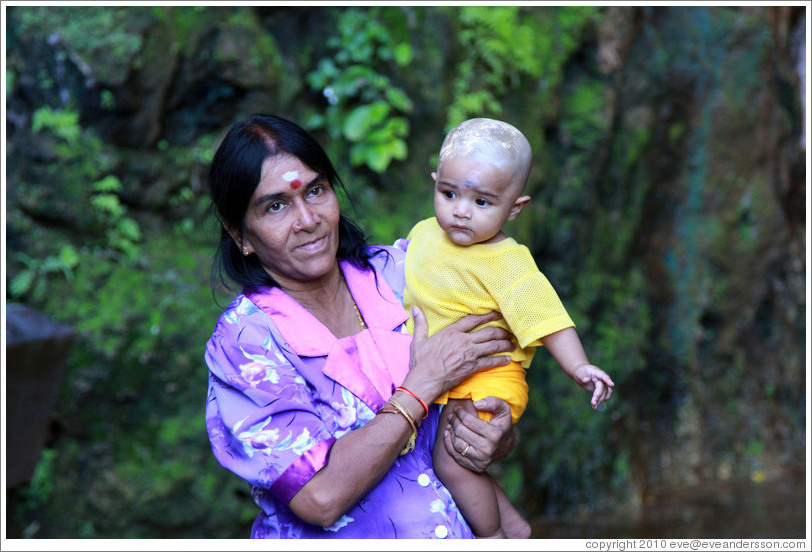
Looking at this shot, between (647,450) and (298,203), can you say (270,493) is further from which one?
(647,450)

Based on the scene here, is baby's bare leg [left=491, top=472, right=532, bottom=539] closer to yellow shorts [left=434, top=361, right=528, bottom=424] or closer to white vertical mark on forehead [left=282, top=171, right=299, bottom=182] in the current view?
yellow shorts [left=434, top=361, right=528, bottom=424]

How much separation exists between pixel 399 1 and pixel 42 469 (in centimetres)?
331

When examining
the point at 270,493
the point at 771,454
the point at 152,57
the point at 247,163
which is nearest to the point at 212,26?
the point at 152,57

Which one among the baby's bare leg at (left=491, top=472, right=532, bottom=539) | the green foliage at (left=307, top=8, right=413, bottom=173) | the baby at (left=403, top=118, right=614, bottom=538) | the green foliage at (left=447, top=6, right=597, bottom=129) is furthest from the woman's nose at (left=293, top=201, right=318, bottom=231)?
the green foliage at (left=447, top=6, right=597, bottom=129)

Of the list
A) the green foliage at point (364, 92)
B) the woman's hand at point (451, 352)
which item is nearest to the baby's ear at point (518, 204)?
the woman's hand at point (451, 352)

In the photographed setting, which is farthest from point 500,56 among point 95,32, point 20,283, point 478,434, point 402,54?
point 478,434

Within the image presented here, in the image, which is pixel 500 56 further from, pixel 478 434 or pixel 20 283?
pixel 478 434

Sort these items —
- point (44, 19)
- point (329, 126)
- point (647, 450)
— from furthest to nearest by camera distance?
point (647, 450), point (329, 126), point (44, 19)

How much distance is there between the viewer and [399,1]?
195 inches

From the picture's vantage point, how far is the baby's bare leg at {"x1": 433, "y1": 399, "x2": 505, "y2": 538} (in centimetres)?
212

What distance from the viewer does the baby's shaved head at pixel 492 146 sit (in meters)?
2.00

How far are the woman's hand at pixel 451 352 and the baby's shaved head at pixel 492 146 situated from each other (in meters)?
0.39

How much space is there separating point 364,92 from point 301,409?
10.9 feet

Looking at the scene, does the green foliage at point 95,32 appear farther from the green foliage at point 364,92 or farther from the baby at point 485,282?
the baby at point 485,282
